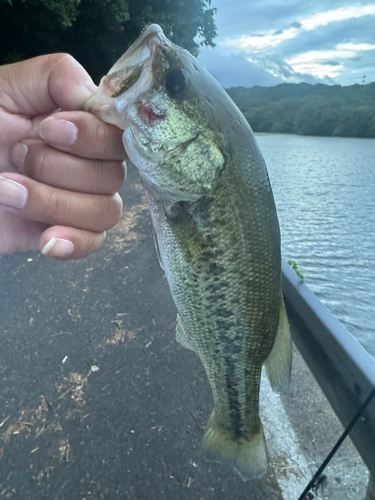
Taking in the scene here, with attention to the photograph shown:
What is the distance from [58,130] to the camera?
4.51ft

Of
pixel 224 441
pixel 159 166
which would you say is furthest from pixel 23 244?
pixel 224 441

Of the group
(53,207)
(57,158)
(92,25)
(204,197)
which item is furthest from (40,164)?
(92,25)

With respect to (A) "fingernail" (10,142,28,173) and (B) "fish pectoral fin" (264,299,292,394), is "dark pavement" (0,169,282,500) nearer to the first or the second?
(B) "fish pectoral fin" (264,299,292,394)

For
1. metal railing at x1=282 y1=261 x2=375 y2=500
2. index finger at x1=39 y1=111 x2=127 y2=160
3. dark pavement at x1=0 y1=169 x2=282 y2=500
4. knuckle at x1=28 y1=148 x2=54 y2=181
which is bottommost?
dark pavement at x1=0 y1=169 x2=282 y2=500

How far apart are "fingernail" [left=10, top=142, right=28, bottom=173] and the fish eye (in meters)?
0.71

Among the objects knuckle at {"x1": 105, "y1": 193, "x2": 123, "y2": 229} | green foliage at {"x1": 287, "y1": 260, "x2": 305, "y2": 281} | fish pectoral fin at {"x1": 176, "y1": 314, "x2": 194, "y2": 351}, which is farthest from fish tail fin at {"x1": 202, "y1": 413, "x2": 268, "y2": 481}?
green foliage at {"x1": 287, "y1": 260, "x2": 305, "y2": 281}

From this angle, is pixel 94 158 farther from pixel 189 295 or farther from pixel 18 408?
pixel 18 408

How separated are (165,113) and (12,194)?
669 mm

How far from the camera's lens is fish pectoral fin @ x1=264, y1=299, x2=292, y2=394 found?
68.1 inches

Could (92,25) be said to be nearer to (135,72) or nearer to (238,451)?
(135,72)

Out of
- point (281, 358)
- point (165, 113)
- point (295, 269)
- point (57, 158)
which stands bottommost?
point (295, 269)

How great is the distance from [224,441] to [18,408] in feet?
6.76

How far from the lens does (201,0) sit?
12719 millimetres

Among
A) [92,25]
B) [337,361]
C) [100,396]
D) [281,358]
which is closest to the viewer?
[281,358]
